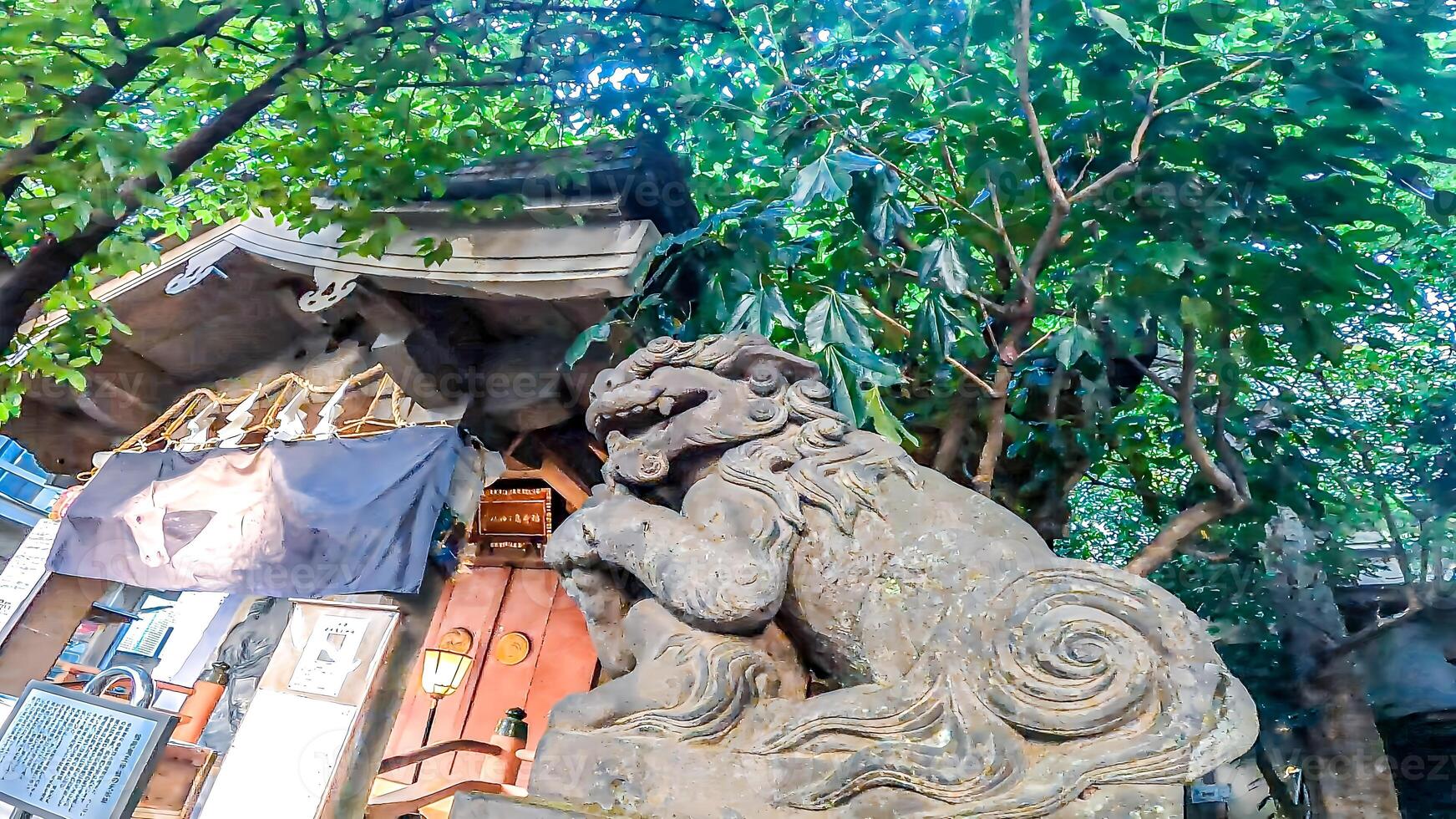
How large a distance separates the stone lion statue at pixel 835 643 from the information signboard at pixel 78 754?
2360 mm

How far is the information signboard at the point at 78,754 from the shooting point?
2928 mm

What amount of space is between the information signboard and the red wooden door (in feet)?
8.11

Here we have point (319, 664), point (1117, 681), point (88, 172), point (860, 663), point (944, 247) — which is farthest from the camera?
point (319, 664)

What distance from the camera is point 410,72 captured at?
320 centimetres

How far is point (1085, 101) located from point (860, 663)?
1.85 meters

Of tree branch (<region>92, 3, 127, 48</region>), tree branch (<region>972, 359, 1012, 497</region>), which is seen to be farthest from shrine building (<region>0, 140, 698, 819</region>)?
tree branch (<region>972, 359, 1012, 497</region>)

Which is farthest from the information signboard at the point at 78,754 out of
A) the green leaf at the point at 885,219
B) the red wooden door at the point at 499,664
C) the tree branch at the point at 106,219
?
the green leaf at the point at 885,219

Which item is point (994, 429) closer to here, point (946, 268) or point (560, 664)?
point (946, 268)

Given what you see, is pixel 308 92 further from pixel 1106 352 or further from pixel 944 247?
pixel 1106 352

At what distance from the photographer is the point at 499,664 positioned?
6055 mm

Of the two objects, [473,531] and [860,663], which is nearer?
[860,663]

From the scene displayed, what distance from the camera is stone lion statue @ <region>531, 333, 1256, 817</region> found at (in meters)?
1.25

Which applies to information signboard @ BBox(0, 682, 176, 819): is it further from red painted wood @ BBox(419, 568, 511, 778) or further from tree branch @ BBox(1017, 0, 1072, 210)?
tree branch @ BBox(1017, 0, 1072, 210)

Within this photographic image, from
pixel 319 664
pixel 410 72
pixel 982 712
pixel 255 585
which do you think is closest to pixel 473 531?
pixel 319 664
